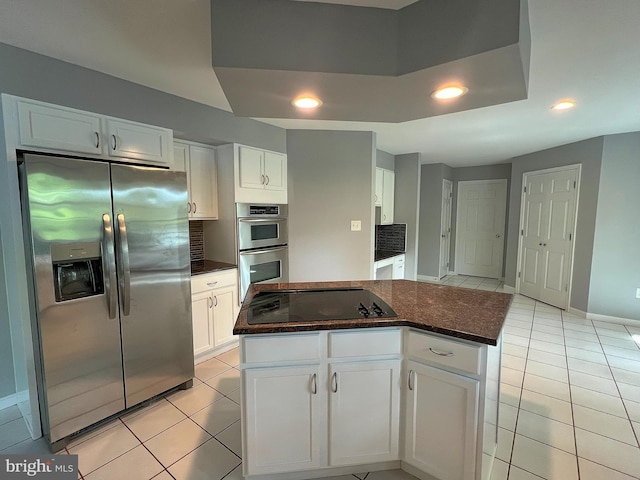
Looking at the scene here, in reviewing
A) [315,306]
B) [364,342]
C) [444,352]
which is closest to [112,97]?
[315,306]

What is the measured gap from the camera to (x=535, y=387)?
8.04ft

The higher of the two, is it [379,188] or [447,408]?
[379,188]

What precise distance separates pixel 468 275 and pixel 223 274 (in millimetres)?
5458

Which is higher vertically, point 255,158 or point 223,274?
point 255,158

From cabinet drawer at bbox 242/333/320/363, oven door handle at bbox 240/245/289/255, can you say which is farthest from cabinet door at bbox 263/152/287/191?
cabinet drawer at bbox 242/333/320/363

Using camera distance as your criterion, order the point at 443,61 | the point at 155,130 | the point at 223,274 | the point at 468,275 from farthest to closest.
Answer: the point at 468,275 → the point at 223,274 → the point at 155,130 → the point at 443,61

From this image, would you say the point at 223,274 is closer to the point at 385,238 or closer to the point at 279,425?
the point at 279,425

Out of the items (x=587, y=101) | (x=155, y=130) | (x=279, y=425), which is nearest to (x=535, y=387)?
(x=279, y=425)

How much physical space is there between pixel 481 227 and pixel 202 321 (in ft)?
18.7

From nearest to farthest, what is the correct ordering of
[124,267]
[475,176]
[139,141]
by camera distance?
Result: [124,267] < [139,141] < [475,176]

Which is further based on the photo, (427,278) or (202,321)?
(427,278)

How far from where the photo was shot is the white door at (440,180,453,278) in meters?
6.05

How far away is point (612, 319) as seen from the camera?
12.7ft

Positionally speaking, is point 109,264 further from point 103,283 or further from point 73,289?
point 73,289
